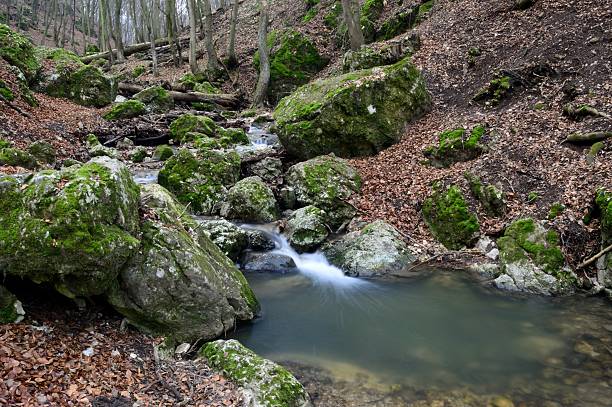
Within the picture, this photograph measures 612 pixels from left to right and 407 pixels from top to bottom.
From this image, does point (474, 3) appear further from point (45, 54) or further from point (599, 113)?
point (45, 54)

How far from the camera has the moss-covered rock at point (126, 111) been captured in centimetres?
1534

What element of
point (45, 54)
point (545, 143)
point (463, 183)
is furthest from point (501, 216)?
point (45, 54)

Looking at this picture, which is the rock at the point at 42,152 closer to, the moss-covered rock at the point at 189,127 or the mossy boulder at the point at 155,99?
the moss-covered rock at the point at 189,127

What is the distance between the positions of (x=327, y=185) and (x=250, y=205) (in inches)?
77.9

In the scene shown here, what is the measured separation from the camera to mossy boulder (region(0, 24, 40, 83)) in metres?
14.5

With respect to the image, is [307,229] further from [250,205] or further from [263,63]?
Answer: [263,63]

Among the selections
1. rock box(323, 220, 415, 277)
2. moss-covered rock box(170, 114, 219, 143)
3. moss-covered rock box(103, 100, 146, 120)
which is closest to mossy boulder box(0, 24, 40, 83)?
moss-covered rock box(103, 100, 146, 120)

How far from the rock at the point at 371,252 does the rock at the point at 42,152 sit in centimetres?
657

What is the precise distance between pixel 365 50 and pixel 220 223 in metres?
10.1

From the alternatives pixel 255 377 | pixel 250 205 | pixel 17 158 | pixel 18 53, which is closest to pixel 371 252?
pixel 250 205

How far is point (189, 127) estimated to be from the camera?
1434 cm

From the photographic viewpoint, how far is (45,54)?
17.7 m

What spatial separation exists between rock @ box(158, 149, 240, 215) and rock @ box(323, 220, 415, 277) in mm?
3159

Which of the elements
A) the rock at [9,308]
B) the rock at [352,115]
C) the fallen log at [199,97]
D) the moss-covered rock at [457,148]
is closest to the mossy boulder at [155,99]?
the fallen log at [199,97]
